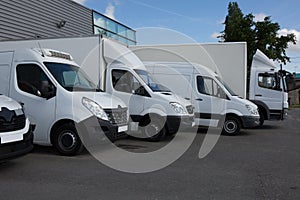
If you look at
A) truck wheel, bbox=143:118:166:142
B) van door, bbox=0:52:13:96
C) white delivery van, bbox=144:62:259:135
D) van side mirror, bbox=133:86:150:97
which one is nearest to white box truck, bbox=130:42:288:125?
Result: white delivery van, bbox=144:62:259:135

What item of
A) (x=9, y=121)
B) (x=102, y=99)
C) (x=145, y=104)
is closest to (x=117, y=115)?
(x=102, y=99)

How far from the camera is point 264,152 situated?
27.7 ft

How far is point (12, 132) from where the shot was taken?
19.2 ft

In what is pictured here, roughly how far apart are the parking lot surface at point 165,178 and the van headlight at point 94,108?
0.93 meters

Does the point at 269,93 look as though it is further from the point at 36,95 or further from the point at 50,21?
the point at 50,21

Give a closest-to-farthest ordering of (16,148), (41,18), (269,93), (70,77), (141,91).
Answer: (16,148)
(70,77)
(141,91)
(269,93)
(41,18)

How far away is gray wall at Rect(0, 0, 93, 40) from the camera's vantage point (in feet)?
48.5

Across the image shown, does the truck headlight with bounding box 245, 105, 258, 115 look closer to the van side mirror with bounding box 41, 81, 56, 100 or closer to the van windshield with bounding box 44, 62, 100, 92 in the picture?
the van windshield with bounding box 44, 62, 100, 92

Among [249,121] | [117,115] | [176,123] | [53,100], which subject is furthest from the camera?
[249,121]

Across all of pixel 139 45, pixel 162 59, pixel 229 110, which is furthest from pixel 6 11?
pixel 229 110

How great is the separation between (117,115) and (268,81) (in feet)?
26.9

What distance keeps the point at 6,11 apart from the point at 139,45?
6.17 metres

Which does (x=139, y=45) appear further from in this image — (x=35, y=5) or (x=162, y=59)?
(x=35, y=5)

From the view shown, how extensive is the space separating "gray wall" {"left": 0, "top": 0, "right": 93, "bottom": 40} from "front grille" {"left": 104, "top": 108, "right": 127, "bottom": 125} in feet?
29.4
